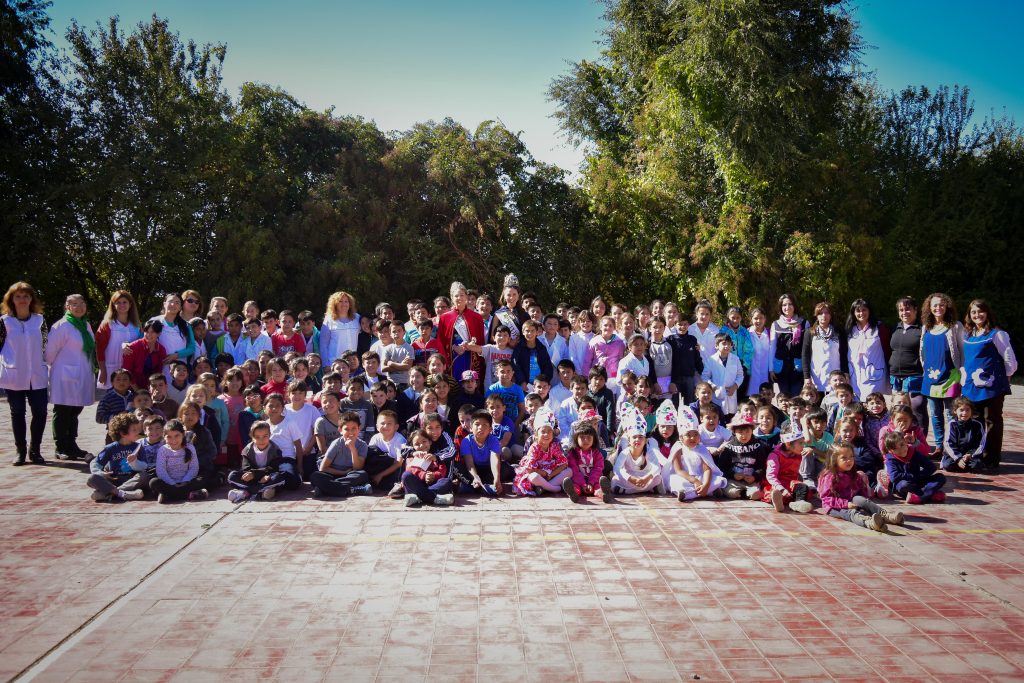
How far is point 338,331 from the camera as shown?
10203 millimetres

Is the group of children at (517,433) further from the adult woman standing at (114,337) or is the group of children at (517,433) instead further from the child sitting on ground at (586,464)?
the adult woman standing at (114,337)

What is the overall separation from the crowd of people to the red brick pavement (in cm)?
45

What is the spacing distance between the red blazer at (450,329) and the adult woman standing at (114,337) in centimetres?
364

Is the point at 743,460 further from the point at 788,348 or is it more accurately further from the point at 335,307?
the point at 335,307

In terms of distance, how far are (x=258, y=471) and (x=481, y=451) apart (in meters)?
2.13

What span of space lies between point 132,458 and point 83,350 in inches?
96.0

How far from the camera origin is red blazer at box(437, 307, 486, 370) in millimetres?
9656

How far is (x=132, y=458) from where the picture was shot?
7.52 meters

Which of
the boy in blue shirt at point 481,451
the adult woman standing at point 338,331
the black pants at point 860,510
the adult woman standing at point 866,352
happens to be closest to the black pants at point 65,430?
the adult woman standing at point 338,331

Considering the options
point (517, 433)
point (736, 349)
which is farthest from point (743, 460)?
point (736, 349)

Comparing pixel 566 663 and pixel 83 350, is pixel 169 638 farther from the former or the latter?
pixel 83 350

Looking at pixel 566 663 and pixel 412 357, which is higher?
pixel 412 357

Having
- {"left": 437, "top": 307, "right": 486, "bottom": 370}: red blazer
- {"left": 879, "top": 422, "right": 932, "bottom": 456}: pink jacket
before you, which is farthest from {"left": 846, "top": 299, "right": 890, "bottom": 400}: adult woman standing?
{"left": 437, "top": 307, "right": 486, "bottom": 370}: red blazer

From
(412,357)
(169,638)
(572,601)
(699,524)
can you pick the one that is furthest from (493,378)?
(169,638)
